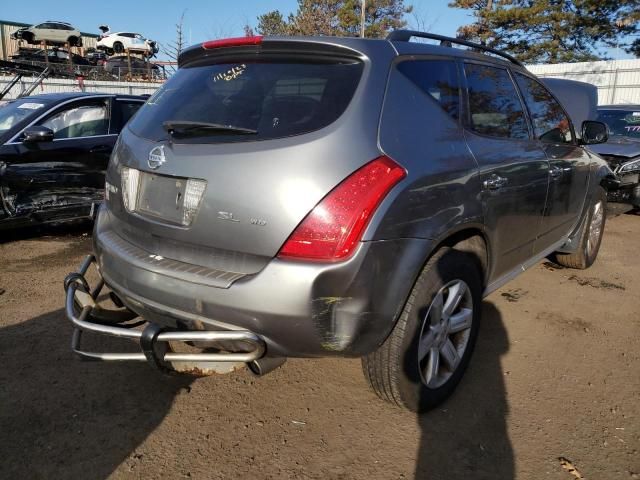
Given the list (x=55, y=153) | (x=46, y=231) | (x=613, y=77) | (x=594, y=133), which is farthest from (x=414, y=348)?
(x=613, y=77)

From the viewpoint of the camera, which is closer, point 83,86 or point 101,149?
point 101,149

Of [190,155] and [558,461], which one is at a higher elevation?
[190,155]

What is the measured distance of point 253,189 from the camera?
2045 millimetres

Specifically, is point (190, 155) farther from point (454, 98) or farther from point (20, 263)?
point (20, 263)

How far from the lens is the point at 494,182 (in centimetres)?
275

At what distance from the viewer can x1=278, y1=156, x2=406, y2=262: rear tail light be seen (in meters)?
1.98

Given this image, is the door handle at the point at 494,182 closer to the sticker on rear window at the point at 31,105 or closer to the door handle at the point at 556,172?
the door handle at the point at 556,172

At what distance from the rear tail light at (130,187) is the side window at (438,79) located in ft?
4.36

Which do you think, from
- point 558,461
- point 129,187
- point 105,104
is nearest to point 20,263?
point 105,104

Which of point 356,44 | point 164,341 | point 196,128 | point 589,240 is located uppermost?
point 356,44

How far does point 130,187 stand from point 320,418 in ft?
4.84

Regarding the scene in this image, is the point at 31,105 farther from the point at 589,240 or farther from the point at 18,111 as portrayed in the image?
the point at 589,240

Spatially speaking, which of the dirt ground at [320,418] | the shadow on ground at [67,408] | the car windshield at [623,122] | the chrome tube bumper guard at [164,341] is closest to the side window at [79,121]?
the dirt ground at [320,418]

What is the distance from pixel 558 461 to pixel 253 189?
1803 millimetres
